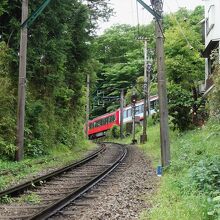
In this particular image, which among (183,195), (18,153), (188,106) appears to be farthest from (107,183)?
(188,106)

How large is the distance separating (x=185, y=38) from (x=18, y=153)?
67.7ft

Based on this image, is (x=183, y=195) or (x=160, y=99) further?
(x=160, y=99)

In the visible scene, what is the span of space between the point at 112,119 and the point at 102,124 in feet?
8.72

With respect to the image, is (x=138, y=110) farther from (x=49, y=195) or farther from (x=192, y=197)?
(x=192, y=197)

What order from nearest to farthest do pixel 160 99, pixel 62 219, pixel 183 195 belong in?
pixel 62 219 → pixel 183 195 → pixel 160 99

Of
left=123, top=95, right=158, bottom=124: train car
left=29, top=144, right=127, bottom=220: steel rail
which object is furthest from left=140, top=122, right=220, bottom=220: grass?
left=123, top=95, right=158, bottom=124: train car

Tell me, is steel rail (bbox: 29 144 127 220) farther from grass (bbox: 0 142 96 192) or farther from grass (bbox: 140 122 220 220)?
grass (bbox: 0 142 96 192)

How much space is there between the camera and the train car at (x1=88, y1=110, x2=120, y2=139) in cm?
5744

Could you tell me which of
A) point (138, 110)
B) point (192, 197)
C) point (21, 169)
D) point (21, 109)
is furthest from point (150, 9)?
point (138, 110)

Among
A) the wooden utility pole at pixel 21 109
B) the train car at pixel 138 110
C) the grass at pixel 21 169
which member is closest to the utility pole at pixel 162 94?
the grass at pixel 21 169

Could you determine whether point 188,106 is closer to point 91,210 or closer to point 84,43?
point 84,43

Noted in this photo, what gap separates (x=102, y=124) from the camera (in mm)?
60125

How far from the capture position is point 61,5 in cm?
2211

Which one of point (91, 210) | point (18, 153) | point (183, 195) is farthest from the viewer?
point (18, 153)
